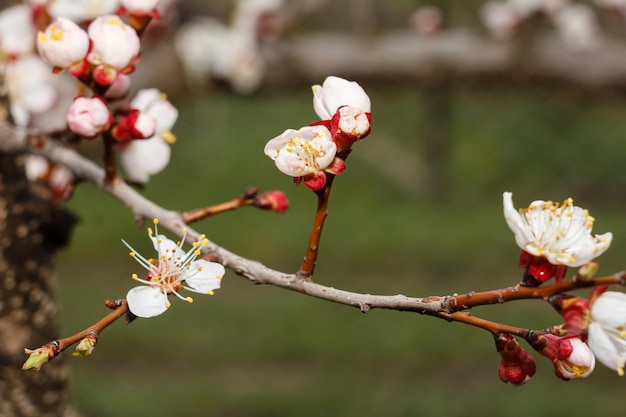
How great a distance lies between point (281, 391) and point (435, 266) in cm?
155

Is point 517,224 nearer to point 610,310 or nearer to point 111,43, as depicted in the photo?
point 610,310

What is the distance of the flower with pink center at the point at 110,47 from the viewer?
1.00 meters

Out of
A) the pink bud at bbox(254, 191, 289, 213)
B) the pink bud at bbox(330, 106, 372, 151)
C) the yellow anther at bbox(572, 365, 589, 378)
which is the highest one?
the pink bud at bbox(330, 106, 372, 151)

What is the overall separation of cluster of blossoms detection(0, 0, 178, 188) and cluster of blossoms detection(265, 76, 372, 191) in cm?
28

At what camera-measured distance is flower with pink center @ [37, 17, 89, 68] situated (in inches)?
39.0

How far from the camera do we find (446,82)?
107 inches

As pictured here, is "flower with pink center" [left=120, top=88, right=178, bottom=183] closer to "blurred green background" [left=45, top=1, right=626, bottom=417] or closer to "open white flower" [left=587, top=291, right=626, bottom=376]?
"open white flower" [left=587, top=291, right=626, bottom=376]

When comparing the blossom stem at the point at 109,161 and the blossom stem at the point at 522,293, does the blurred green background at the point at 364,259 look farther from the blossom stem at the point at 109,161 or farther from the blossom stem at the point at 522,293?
the blossom stem at the point at 522,293

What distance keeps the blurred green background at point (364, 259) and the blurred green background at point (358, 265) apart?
12 millimetres

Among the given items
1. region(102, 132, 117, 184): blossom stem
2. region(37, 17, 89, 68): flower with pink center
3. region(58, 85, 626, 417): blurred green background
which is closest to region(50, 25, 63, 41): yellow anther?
region(37, 17, 89, 68): flower with pink center

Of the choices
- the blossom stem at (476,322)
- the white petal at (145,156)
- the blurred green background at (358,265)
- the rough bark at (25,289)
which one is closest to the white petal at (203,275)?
the blossom stem at (476,322)

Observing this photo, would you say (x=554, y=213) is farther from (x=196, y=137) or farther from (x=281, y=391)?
(x=196, y=137)

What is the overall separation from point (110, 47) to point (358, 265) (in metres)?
3.70

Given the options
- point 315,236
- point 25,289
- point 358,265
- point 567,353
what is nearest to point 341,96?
point 315,236
